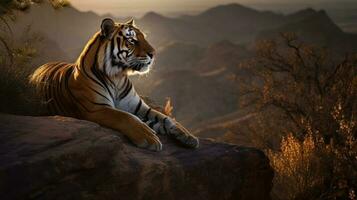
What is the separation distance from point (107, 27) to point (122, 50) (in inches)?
13.0

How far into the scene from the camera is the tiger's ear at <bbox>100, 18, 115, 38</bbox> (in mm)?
6492

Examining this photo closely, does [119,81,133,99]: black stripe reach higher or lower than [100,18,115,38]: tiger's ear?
lower

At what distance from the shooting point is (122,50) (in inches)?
256


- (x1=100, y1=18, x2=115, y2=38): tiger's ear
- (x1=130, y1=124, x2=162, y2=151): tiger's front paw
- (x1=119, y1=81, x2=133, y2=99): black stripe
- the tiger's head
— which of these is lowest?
(x1=130, y1=124, x2=162, y2=151): tiger's front paw

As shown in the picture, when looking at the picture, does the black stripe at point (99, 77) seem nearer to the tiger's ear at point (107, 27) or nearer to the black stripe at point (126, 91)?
the black stripe at point (126, 91)

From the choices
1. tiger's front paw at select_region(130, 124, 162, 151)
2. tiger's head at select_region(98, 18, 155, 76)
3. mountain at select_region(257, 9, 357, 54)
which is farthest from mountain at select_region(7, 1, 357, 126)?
tiger's front paw at select_region(130, 124, 162, 151)

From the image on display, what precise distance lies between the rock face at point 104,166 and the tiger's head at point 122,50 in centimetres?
92

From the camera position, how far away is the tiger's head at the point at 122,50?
650cm

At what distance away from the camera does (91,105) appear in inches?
248

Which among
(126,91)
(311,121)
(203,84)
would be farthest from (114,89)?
(203,84)

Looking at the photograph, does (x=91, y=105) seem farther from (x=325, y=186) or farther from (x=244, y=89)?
(x=244, y=89)

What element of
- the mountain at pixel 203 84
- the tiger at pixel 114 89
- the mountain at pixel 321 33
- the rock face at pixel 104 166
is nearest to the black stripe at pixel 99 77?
the tiger at pixel 114 89

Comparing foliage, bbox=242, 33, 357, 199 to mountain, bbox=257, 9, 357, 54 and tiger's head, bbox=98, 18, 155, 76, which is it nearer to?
tiger's head, bbox=98, 18, 155, 76

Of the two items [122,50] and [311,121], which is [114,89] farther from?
[311,121]
